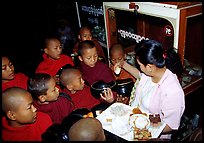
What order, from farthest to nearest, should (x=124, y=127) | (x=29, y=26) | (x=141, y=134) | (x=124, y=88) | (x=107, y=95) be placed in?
(x=29, y=26), (x=124, y=88), (x=107, y=95), (x=124, y=127), (x=141, y=134)

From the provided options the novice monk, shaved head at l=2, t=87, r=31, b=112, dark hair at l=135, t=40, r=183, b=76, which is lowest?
the novice monk

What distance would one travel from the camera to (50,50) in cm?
315

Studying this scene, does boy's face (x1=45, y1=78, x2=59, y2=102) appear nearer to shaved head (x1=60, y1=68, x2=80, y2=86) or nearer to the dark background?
shaved head (x1=60, y1=68, x2=80, y2=86)

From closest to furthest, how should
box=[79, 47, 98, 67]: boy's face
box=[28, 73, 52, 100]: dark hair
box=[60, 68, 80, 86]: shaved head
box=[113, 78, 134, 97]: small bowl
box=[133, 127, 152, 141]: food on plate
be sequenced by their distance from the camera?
box=[133, 127, 152, 141]: food on plate
box=[28, 73, 52, 100]: dark hair
box=[60, 68, 80, 86]: shaved head
box=[113, 78, 134, 97]: small bowl
box=[79, 47, 98, 67]: boy's face

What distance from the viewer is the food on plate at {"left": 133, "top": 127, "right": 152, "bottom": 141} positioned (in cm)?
168

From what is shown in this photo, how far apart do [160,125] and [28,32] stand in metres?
4.28

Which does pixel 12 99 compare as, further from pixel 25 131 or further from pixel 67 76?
pixel 67 76

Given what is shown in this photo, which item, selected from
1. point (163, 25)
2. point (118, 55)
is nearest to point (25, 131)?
point (118, 55)

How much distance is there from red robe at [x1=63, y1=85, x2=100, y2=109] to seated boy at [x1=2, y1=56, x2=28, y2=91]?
2.28 feet

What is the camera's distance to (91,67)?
2.84m

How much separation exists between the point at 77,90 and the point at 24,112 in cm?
69

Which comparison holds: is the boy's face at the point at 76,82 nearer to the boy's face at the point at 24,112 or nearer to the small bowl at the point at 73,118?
the small bowl at the point at 73,118

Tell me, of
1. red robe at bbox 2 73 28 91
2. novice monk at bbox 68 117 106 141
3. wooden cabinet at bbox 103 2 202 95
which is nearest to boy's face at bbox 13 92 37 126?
novice monk at bbox 68 117 106 141

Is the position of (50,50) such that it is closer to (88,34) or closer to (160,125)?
(88,34)
